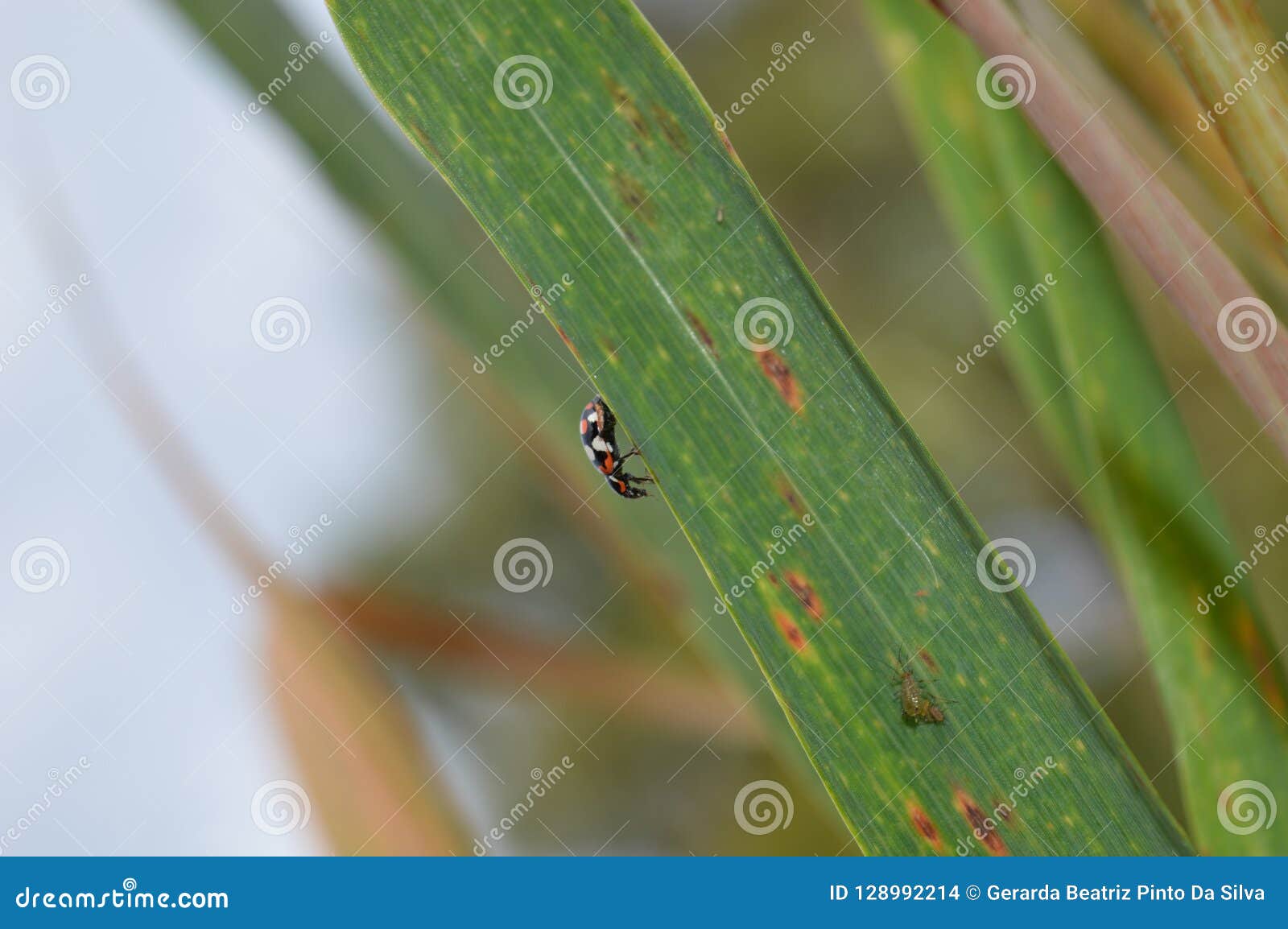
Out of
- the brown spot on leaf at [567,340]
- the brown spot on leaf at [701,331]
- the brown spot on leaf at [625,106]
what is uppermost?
the brown spot on leaf at [625,106]

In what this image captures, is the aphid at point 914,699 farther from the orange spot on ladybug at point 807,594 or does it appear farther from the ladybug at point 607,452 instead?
the ladybug at point 607,452

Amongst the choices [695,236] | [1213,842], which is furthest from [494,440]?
[1213,842]

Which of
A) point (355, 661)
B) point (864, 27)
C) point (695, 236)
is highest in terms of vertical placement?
point (864, 27)

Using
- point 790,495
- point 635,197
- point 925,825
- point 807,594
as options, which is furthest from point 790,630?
point 635,197

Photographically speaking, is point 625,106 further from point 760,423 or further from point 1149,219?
point 1149,219

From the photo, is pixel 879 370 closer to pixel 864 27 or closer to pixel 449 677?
pixel 864 27

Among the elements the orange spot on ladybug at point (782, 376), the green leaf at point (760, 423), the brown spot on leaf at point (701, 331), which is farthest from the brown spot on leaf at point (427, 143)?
the orange spot on ladybug at point (782, 376)
